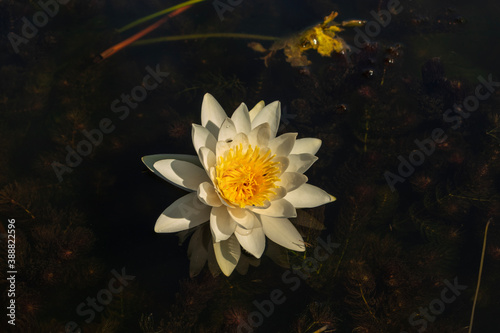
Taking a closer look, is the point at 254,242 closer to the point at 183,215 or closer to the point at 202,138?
the point at 183,215

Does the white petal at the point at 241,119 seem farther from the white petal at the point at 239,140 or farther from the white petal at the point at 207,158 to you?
the white petal at the point at 207,158

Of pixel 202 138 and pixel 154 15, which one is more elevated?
pixel 154 15

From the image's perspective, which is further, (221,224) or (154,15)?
(154,15)

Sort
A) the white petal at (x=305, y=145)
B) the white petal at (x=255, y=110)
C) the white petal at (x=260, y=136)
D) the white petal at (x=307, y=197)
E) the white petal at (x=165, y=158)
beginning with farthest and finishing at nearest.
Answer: the white petal at (x=255, y=110), the white petal at (x=305, y=145), the white petal at (x=165, y=158), the white petal at (x=307, y=197), the white petal at (x=260, y=136)

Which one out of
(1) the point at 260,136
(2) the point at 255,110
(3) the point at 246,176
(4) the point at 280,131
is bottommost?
(4) the point at 280,131

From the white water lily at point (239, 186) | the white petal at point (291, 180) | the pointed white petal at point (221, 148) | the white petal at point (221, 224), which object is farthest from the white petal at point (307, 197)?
the pointed white petal at point (221, 148)

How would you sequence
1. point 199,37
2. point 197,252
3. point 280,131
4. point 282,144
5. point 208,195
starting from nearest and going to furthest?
point 208,195 → point 282,144 → point 197,252 → point 280,131 → point 199,37

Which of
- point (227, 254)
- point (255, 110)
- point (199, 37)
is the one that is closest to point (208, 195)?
point (227, 254)
